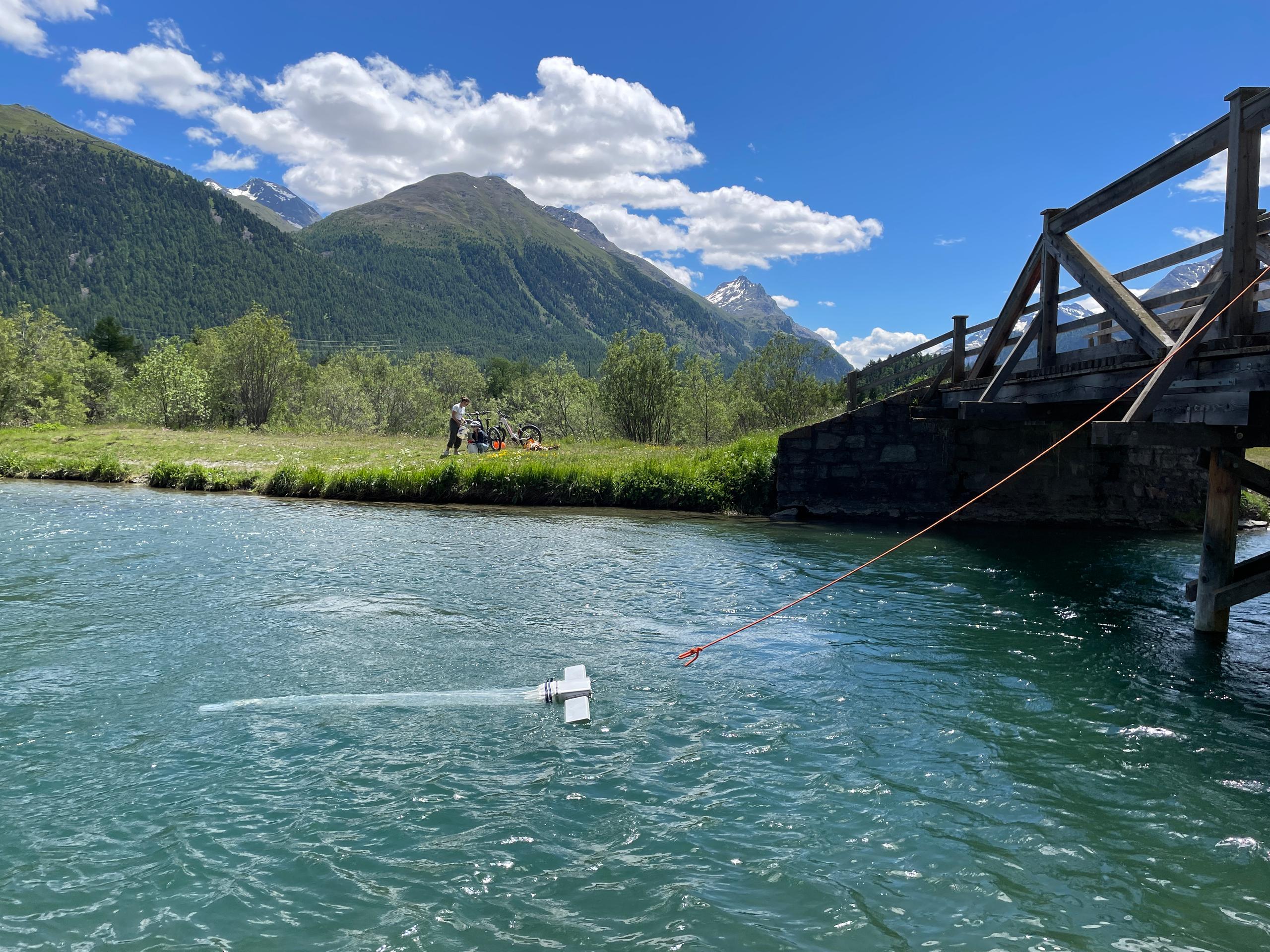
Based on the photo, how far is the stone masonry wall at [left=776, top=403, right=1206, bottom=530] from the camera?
65.4 ft

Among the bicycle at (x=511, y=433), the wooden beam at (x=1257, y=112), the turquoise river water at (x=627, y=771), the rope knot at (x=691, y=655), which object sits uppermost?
the wooden beam at (x=1257, y=112)

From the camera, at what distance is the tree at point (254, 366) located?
5006cm

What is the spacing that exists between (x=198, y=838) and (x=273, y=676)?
3.11 m

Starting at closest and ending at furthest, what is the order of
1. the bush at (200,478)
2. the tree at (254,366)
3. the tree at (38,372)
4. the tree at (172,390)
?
1. the bush at (200,478)
2. the tree at (38,372)
3. the tree at (172,390)
4. the tree at (254,366)

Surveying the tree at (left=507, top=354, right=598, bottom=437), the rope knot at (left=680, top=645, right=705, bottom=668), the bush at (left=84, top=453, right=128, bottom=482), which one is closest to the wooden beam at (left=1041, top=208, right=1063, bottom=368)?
the rope knot at (left=680, top=645, right=705, bottom=668)

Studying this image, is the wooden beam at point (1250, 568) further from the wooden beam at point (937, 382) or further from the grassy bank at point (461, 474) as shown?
the grassy bank at point (461, 474)

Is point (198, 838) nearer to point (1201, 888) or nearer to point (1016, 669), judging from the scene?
point (1201, 888)

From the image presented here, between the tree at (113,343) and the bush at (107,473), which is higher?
the tree at (113,343)

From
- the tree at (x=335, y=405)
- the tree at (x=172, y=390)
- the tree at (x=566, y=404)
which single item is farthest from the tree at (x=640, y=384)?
the tree at (x=335, y=405)

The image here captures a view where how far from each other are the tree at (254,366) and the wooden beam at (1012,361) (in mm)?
47494

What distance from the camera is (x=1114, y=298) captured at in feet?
32.9

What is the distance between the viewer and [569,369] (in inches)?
2589

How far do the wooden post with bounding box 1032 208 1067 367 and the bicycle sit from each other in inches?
796

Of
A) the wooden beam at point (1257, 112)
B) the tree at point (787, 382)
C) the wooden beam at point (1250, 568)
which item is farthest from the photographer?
the tree at point (787, 382)
